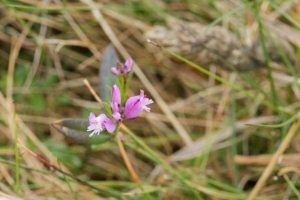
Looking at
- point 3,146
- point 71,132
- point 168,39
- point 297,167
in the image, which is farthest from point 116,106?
point 3,146

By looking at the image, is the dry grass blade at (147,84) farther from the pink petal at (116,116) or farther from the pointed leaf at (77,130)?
the pink petal at (116,116)

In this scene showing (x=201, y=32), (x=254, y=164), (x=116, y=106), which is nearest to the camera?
(x=116, y=106)

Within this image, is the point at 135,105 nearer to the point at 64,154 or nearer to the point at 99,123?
the point at 99,123

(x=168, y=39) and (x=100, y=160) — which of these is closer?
(x=168, y=39)

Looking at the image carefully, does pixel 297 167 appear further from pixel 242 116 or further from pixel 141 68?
pixel 141 68

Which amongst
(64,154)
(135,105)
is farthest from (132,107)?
(64,154)

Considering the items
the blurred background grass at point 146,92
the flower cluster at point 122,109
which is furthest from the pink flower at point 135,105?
the blurred background grass at point 146,92

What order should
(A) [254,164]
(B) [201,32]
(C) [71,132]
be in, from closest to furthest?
(C) [71,132] → (B) [201,32] → (A) [254,164]

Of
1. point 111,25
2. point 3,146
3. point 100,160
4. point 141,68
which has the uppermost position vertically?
point 111,25
